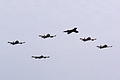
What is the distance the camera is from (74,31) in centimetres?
18225

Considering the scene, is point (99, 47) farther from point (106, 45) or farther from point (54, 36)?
point (54, 36)

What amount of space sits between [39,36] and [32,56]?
32.0ft

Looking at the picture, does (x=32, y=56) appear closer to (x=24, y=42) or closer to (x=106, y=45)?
(x=24, y=42)

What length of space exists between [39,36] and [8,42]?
33.6 feet

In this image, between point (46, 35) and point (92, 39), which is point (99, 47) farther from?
point (46, 35)

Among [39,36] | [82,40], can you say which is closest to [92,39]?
[82,40]

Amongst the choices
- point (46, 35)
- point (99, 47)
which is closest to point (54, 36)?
point (46, 35)

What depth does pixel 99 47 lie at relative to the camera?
Result: 7407 inches

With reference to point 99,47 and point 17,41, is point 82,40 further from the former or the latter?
point 17,41

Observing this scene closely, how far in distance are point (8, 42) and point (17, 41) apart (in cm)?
278

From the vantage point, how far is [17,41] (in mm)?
188750

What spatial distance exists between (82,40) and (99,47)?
5.72 m

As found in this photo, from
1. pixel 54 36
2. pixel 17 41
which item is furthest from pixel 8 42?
pixel 54 36

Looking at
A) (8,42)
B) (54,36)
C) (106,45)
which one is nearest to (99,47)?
(106,45)
